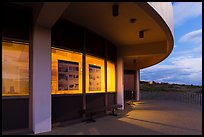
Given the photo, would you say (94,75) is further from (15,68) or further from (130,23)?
(15,68)

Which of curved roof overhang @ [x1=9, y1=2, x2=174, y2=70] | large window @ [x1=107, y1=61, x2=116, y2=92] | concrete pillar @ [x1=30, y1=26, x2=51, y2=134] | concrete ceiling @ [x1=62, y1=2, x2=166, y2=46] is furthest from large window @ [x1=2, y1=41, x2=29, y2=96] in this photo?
large window @ [x1=107, y1=61, x2=116, y2=92]

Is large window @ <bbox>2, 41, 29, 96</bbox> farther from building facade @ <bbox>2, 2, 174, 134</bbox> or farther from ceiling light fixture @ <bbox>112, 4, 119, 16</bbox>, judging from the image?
ceiling light fixture @ <bbox>112, 4, 119, 16</bbox>

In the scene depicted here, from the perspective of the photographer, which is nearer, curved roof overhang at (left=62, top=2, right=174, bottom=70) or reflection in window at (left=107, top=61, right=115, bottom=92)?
curved roof overhang at (left=62, top=2, right=174, bottom=70)

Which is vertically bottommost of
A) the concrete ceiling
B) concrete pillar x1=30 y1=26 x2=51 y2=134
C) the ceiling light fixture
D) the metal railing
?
the metal railing

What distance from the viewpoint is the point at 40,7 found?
17.1ft

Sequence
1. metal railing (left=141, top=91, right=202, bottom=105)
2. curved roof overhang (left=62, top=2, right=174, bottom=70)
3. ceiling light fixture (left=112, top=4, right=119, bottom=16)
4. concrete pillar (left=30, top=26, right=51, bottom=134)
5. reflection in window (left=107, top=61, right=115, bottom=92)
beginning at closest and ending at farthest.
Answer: ceiling light fixture (left=112, top=4, right=119, bottom=16)
concrete pillar (left=30, top=26, right=51, bottom=134)
curved roof overhang (left=62, top=2, right=174, bottom=70)
reflection in window (left=107, top=61, right=115, bottom=92)
metal railing (left=141, top=91, right=202, bottom=105)

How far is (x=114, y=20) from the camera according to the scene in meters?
7.54

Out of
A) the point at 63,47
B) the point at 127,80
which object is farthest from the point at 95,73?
the point at 127,80

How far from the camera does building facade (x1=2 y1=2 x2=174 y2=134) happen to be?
5.95m

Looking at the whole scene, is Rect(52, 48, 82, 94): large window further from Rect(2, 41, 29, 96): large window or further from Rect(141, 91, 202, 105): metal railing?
Rect(141, 91, 202, 105): metal railing

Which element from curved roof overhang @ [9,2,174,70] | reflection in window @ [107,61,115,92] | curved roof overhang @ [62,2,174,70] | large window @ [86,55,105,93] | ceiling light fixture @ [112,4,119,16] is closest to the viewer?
curved roof overhang @ [9,2,174,70]

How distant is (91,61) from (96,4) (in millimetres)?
3166

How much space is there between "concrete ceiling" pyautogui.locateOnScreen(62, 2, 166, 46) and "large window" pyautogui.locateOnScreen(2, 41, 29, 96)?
5.59 feet

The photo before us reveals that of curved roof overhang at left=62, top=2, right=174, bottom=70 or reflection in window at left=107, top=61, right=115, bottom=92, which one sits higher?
curved roof overhang at left=62, top=2, right=174, bottom=70
